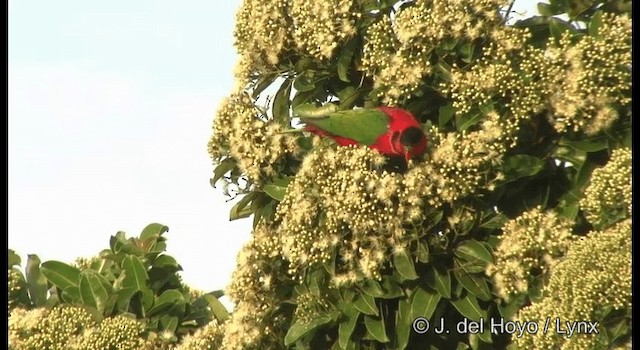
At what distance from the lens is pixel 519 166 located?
549cm

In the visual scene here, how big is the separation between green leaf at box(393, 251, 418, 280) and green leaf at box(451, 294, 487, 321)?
347mm

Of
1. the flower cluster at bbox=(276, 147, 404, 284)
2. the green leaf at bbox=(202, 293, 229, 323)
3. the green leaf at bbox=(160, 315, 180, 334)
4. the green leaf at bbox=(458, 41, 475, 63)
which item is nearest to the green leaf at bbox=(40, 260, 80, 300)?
the green leaf at bbox=(160, 315, 180, 334)

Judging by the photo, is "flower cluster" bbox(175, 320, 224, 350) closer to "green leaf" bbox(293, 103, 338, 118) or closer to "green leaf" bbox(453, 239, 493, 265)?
"green leaf" bbox(293, 103, 338, 118)

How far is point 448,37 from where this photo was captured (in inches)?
221

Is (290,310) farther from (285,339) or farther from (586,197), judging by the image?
(586,197)

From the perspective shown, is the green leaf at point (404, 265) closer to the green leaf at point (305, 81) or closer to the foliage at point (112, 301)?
the green leaf at point (305, 81)

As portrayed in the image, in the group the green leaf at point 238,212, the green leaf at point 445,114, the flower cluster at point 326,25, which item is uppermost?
the flower cluster at point 326,25

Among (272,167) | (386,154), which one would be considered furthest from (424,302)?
(272,167)

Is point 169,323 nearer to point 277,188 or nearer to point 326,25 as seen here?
point 277,188

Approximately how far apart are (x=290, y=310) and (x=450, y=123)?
160 centimetres

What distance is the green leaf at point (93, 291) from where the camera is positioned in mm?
6875

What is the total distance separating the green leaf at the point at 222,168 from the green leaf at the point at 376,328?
53.0 inches

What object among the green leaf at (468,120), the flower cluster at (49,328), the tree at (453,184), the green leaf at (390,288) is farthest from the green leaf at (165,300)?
the green leaf at (468,120)

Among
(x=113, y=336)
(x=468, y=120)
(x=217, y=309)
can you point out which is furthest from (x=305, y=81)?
(x=113, y=336)
